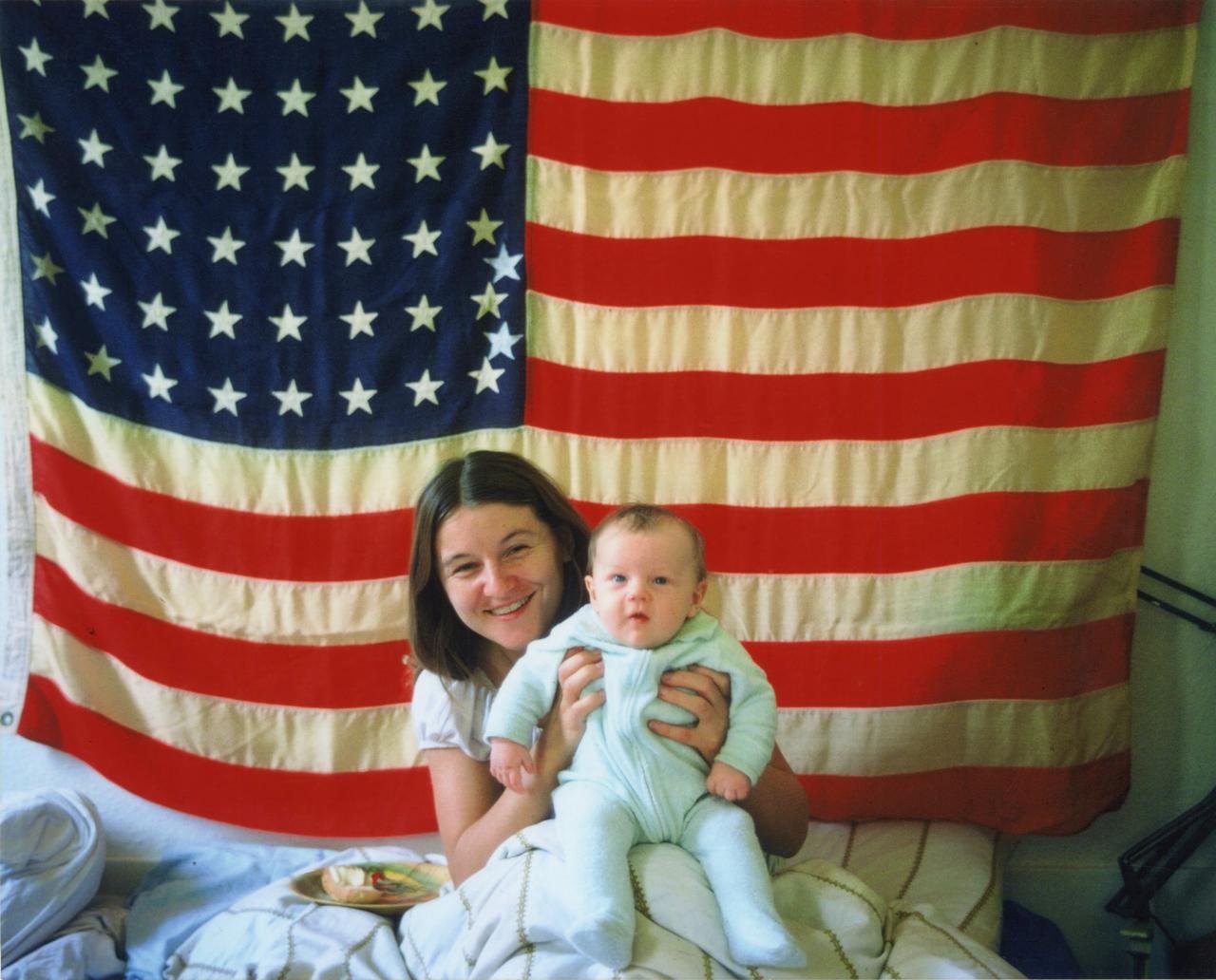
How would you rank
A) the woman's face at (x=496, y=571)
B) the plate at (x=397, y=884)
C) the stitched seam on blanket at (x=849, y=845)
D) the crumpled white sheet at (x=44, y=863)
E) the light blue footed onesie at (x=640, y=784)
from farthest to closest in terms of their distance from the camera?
the stitched seam on blanket at (x=849, y=845), the crumpled white sheet at (x=44, y=863), the plate at (x=397, y=884), the woman's face at (x=496, y=571), the light blue footed onesie at (x=640, y=784)

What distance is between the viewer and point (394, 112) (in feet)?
6.76

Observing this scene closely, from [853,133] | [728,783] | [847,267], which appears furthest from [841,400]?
[728,783]

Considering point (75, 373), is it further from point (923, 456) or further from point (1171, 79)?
point (1171, 79)

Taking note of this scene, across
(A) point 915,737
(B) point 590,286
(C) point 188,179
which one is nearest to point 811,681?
(A) point 915,737

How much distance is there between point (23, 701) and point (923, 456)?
1993 mm

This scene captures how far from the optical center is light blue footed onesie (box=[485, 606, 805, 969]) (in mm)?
1214

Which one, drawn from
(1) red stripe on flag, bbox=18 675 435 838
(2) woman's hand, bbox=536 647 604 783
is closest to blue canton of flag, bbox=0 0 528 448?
(1) red stripe on flag, bbox=18 675 435 838

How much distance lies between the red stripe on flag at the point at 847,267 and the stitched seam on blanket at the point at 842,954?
1213 mm

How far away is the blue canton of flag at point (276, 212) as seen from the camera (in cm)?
206

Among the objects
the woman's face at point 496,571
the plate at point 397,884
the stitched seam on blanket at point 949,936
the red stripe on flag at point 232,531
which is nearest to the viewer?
the stitched seam on blanket at point 949,936

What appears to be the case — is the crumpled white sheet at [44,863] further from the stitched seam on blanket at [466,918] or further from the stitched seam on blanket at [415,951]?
the stitched seam on blanket at [466,918]

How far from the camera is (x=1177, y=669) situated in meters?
2.10

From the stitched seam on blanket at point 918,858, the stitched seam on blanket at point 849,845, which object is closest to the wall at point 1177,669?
the stitched seam on blanket at point 918,858

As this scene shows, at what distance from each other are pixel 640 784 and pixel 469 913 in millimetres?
309
